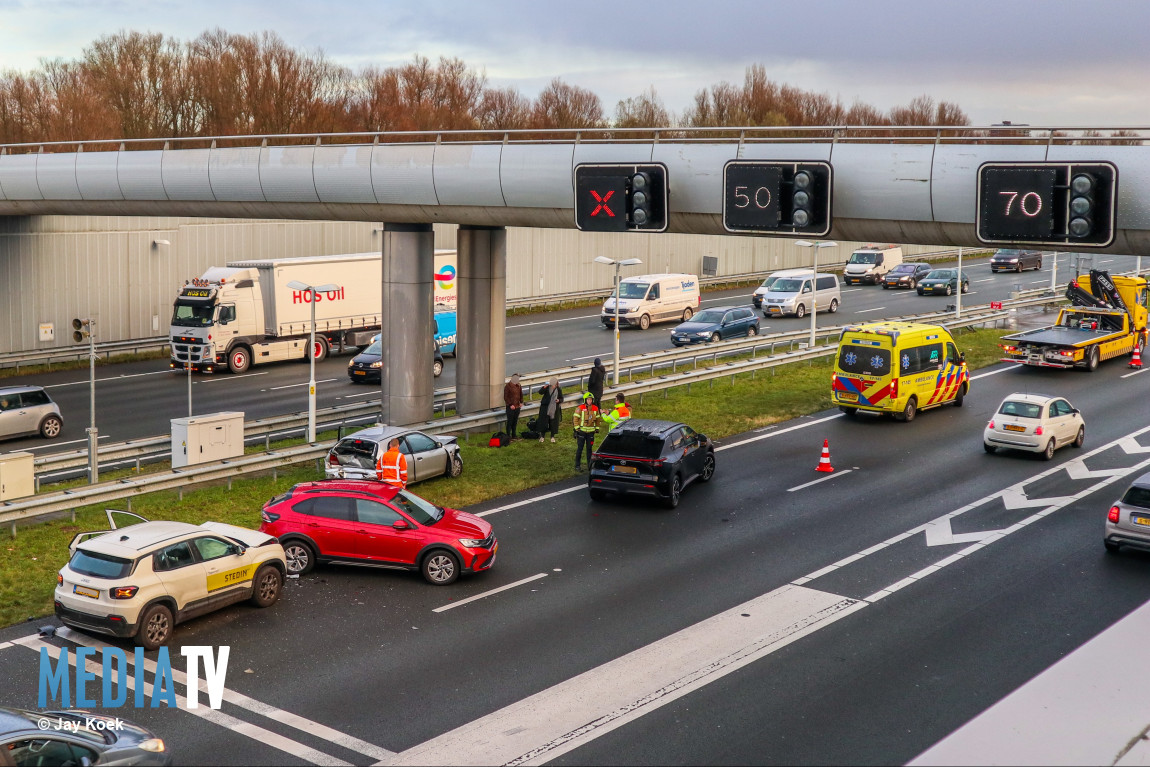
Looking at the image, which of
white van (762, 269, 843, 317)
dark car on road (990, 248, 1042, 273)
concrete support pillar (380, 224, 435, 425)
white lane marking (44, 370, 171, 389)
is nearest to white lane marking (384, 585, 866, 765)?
concrete support pillar (380, 224, 435, 425)

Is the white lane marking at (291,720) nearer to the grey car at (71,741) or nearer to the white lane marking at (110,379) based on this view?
the grey car at (71,741)

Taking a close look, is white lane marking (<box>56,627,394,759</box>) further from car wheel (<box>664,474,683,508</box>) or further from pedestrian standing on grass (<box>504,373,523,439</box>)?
pedestrian standing on grass (<box>504,373,523,439</box>)

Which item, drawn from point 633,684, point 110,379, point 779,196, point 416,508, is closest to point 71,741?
point 633,684

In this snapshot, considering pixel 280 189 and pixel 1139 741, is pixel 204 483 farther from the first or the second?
pixel 1139 741

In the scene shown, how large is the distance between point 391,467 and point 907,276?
4737 cm

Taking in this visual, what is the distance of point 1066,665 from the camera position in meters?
14.9

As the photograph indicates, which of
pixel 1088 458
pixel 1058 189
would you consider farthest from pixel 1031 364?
pixel 1058 189

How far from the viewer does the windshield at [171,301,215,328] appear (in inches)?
1528

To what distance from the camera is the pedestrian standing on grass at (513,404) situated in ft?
92.3

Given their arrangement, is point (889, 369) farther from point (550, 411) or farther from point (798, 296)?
point (798, 296)

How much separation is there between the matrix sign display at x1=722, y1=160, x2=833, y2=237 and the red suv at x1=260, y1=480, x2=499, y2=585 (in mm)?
7326

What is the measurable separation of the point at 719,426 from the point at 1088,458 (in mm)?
8835

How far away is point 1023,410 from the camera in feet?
88.4

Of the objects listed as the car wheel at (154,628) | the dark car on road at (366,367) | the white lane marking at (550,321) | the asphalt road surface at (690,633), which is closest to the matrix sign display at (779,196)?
the asphalt road surface at (690,633)
